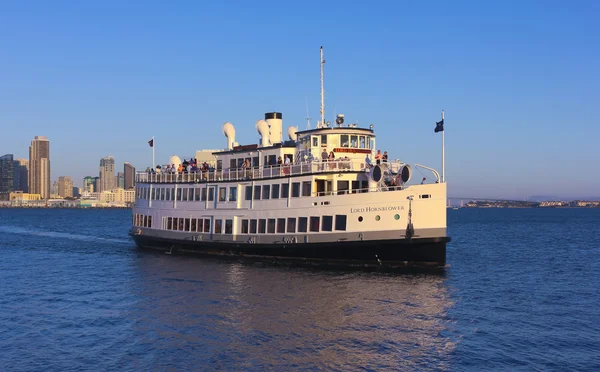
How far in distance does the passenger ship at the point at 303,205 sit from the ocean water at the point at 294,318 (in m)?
1.76

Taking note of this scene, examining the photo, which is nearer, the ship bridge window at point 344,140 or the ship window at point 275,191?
the ship window at point 275,191

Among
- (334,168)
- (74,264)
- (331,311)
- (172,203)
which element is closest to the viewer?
(331,311)

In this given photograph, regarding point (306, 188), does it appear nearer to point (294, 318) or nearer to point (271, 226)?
point (271, 226)

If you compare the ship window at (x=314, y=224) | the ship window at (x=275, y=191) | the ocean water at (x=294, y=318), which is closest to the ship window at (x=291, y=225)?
the ship window at (x=314, y=224)

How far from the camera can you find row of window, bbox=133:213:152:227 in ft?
158

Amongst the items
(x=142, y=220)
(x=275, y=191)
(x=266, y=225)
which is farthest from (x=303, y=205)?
(x=142, y=220)

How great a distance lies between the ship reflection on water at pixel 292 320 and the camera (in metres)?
17.9

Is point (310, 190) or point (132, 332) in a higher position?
point (310, 190)

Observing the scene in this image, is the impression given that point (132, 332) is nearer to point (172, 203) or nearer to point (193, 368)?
point (193, 368)

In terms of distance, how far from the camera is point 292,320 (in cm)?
2231

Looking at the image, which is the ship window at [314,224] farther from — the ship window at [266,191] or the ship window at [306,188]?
the ship window at [266,191]

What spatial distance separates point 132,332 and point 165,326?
124 cm

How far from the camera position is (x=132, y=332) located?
68.7 feet

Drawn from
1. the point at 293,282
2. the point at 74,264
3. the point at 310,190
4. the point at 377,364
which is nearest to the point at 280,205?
the point at 310,190
